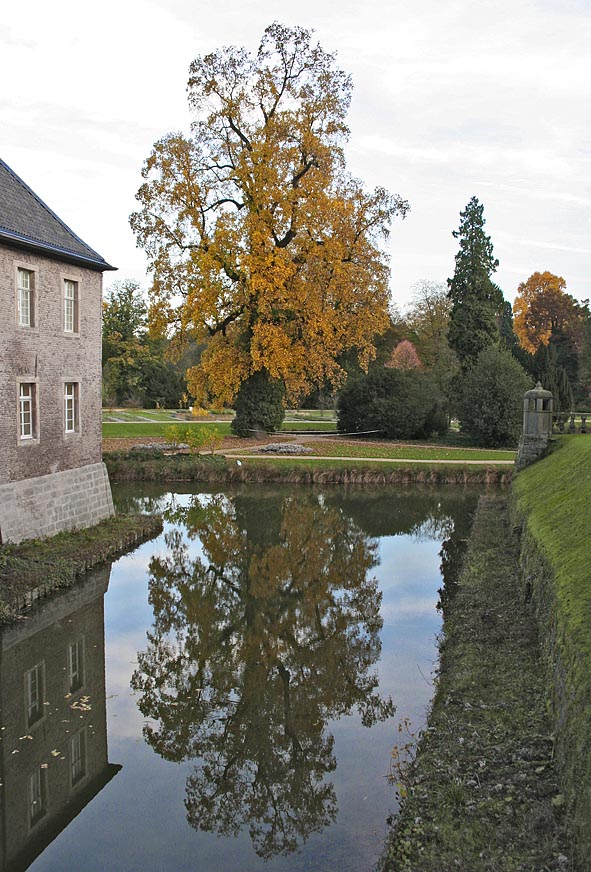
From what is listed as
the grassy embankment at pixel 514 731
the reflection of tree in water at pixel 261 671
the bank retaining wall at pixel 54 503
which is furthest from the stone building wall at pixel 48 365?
the grassy embankment at pixel 514 731

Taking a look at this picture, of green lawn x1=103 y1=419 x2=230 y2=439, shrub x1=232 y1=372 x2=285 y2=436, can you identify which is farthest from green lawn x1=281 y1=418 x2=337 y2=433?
shrub x1=232 y1=372 x2=285 y2=436

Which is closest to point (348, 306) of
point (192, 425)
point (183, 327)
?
point (183, 327)

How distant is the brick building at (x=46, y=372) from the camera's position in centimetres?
1427

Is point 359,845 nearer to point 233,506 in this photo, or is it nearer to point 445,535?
point 445,535

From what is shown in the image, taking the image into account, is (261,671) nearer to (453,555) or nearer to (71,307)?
(453,555)

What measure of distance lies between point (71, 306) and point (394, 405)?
2279 centimetres

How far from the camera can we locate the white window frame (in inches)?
653

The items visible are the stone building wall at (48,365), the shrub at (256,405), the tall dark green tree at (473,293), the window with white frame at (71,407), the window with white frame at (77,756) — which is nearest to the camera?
the window with white frame at (77,756)

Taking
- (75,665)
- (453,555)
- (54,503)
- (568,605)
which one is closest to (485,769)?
(568,605)

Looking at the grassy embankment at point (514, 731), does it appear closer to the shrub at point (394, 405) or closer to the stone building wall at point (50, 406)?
the stone building wall at point (50, 406)

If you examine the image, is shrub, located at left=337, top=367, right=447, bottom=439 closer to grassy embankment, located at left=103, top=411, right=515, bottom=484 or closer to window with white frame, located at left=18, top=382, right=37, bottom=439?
grassy embankment, located at left=103, top=411, right=515, bottom=484

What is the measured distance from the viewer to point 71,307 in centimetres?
1683

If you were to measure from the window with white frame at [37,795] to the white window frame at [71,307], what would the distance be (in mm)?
10967

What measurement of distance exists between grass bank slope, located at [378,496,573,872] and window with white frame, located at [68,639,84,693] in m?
4.51
